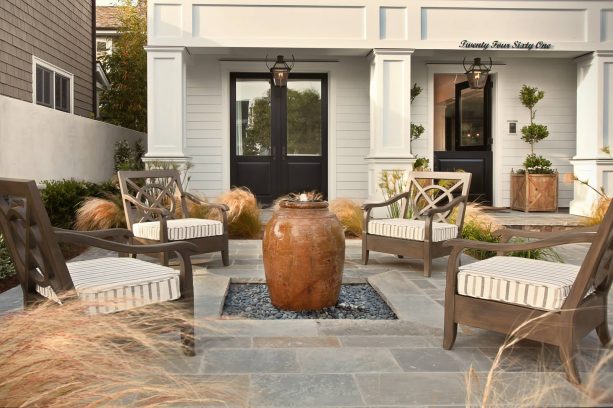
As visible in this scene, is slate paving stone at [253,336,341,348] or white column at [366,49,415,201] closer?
slate paving stone at [253,336,341,348]

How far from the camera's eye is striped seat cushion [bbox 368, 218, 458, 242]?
17.6 feet

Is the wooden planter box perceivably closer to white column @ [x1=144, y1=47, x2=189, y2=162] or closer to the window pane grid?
white column @ [x1=144, y1=47, x2=189, y2=162]

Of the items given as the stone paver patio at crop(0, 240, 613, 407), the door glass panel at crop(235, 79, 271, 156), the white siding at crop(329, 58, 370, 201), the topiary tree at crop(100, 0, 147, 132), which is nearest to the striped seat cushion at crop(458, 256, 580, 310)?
the stone paver patio at crop(0, 240, 613, 407)

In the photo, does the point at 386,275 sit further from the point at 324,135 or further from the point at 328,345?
the point at 324,135

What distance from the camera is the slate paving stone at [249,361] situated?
2.85 meters

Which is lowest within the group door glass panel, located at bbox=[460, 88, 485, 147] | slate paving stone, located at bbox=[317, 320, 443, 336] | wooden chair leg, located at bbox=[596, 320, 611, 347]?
slate paving stone, located at bbox=[317, 320, 443, 336]

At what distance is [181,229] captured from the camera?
5242mm

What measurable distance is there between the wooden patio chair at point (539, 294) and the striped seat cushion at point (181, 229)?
2.79 meters

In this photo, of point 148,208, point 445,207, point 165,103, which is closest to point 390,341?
point 445,207

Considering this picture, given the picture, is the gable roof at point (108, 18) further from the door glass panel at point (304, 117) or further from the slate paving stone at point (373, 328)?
the slate paving stone at point (373, 328)

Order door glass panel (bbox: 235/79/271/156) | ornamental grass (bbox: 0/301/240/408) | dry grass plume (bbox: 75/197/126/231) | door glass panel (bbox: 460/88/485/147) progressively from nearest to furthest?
ornamental grass (bbox: 0/301/240/408)
dry grass plume (bbox: 75/197/126/231)
door glass panel (bbox: 235/79/271/156)
door glass panel (bbox: 460/88/485/147)

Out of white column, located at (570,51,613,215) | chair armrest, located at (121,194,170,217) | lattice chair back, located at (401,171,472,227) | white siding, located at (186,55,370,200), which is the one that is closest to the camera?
chair armrest, located at (121,194,170,217)

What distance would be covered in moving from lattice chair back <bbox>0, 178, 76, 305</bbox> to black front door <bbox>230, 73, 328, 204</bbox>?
8.22 m

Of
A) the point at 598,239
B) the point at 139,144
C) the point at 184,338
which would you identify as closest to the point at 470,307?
the point at 598,239
